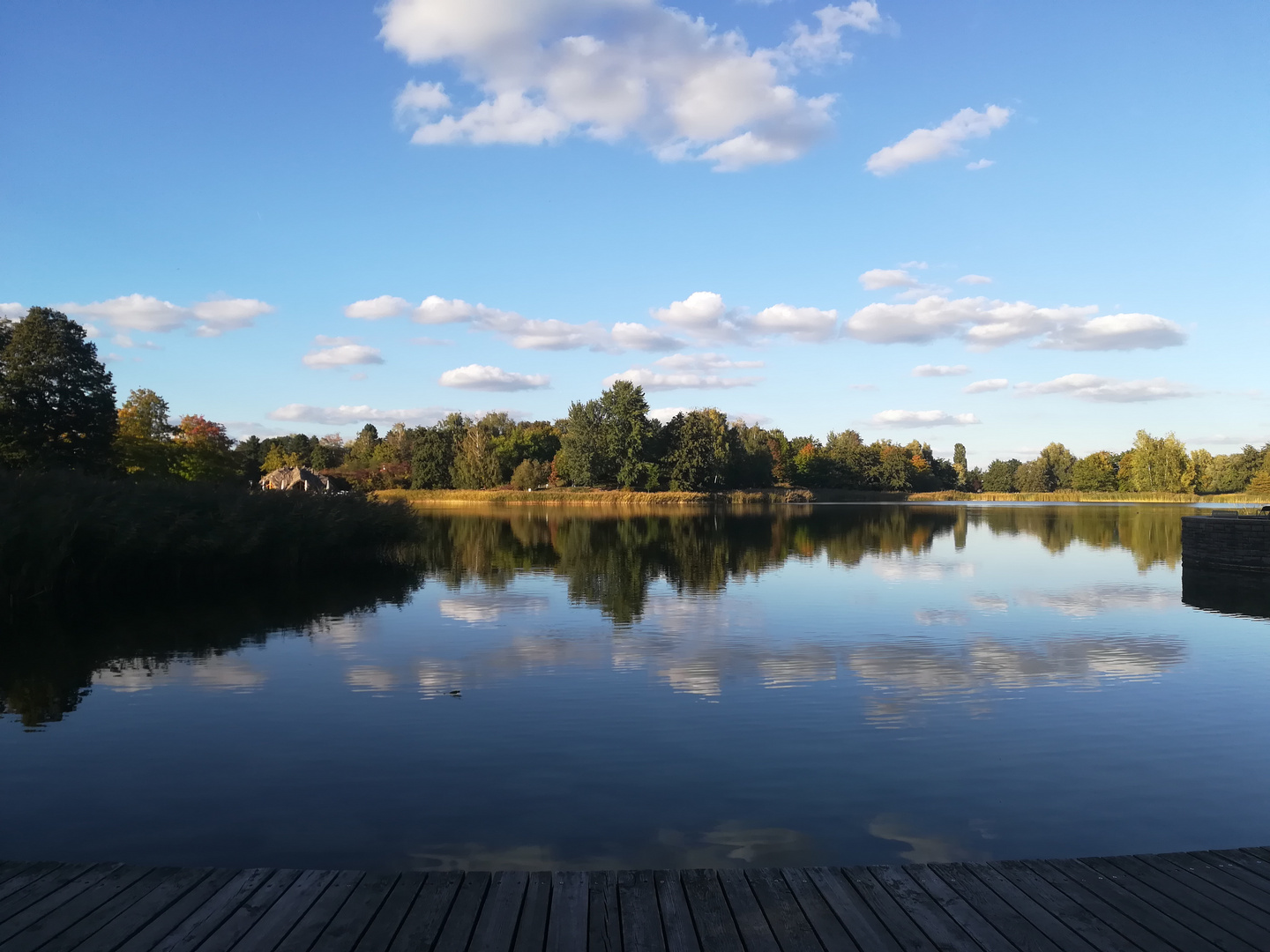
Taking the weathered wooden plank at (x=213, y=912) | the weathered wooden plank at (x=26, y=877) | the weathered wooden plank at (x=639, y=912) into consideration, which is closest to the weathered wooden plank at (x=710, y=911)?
the weathered wooden plank at (x=639, y=912)

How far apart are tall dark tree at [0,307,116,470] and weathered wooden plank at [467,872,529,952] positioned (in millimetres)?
43668

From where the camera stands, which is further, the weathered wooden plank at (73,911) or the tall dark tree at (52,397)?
the tall dark tree at (52,397)

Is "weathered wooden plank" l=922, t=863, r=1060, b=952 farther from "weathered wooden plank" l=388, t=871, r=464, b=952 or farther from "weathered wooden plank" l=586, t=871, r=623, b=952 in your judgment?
"weathered wooden plank" l=388, t=871, r=464, b=952

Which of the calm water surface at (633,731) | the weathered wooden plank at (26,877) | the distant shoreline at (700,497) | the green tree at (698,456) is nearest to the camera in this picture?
the weathered wooden plank at (26,877)

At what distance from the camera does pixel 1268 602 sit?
62.8 ft

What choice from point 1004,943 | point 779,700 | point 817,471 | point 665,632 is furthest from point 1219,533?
point 817,471

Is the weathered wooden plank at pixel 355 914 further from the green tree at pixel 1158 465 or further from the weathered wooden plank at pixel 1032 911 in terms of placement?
the green tree at pixel 1158 465

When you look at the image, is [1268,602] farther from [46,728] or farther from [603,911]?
[46,728]

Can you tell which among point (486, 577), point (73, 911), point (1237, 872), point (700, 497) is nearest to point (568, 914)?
point (73, 911)

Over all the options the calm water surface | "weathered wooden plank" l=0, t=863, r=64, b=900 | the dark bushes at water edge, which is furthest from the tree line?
"weathered wooden plank" l=0, t=863, r=64, b=900

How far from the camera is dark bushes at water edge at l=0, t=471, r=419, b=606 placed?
53.5ft

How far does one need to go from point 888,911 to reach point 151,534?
18588 millimetres

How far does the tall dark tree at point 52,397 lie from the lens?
134ft

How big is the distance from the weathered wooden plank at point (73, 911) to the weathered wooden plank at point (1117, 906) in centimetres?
495
